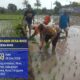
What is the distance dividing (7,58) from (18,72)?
0.34 metres

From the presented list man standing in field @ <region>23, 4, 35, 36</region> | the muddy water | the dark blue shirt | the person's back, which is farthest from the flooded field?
the person's back

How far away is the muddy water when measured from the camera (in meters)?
9.23

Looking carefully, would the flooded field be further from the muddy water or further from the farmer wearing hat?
the farmer wearing hat

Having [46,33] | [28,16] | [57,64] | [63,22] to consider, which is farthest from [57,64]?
[63,22]

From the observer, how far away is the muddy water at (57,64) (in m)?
9.23

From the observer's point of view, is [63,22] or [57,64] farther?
[63,22]

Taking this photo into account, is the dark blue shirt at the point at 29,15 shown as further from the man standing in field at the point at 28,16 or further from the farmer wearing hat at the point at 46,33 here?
the farmer wearing hat at the point at 46,33

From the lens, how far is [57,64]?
429 inches

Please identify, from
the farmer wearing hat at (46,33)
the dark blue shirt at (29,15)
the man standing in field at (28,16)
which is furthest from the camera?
the dark blue shirt at (29,15)

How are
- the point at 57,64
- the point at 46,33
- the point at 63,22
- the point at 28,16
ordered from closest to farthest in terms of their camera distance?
the point at 57,64 < the point at 46,33 < the point at 28,16 < the point at 63,22

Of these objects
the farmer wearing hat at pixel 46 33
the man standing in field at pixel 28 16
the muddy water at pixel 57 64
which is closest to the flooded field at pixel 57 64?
the muddy water at pixel 57 64

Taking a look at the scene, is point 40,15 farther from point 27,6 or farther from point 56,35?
point 56,35

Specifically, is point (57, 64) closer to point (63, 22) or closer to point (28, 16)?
point (28, 16)

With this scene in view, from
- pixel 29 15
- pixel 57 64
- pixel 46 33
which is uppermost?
pixel 29 15
